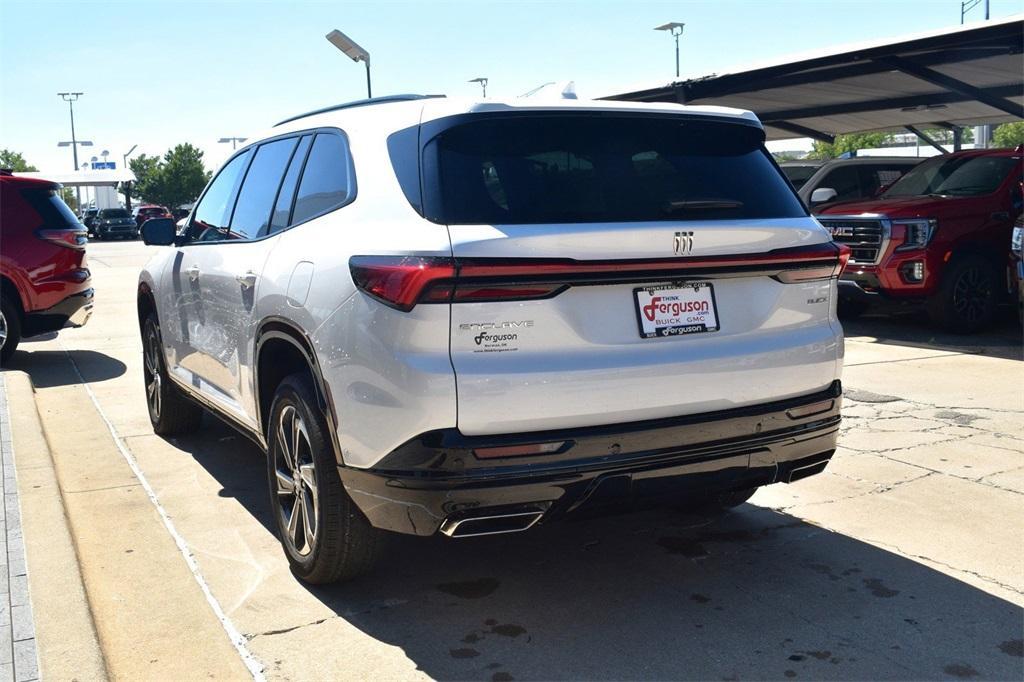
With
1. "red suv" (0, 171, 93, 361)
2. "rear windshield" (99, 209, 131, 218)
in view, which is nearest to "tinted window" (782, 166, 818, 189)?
"red suv" (0, 171, 93, 361)

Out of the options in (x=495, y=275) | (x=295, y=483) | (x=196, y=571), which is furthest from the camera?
(x=196, y=571)

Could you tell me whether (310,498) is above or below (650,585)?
above

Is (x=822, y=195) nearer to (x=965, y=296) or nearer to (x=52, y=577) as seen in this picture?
(x=965, y=296)

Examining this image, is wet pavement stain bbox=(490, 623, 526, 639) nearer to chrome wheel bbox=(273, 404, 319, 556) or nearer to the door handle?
chrome wheel bbox=(273, 404, 319, 556)

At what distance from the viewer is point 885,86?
16.5 m

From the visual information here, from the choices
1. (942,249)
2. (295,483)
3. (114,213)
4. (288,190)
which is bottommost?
(295,483)

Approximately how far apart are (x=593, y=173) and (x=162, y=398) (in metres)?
4.10

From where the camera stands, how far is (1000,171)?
11.5m

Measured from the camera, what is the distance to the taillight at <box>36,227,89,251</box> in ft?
32.1

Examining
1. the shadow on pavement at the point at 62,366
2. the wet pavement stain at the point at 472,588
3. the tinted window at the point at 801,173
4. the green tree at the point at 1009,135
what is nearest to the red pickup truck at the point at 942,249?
the tinted window at the point at 801,173

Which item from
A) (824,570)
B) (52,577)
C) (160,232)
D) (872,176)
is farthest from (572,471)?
(872,176)

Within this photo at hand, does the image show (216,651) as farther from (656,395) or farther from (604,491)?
(656,395)

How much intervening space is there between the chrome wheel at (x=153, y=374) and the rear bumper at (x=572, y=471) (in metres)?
3.47

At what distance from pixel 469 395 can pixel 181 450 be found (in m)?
3.83
